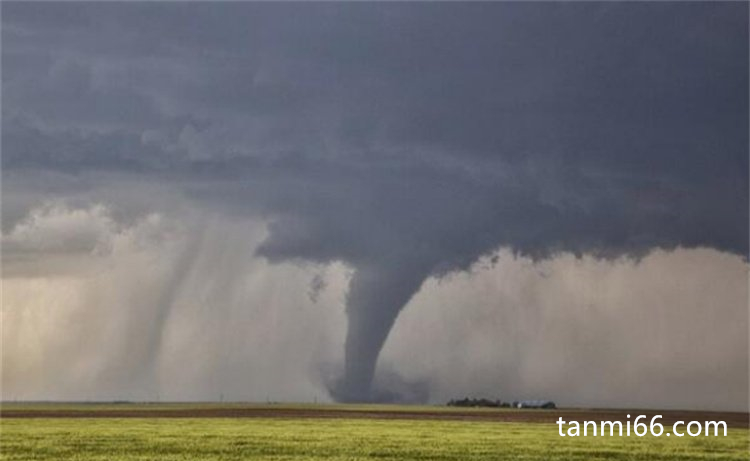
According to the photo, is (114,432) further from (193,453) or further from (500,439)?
→ (500,439)

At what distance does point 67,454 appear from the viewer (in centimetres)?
4981

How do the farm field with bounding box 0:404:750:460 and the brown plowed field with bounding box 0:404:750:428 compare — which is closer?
the farm field with bounding box 0:404:750:460

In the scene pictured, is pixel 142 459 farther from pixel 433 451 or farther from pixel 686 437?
pixel 686 437

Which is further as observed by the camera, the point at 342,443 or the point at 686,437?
the point at 686,437

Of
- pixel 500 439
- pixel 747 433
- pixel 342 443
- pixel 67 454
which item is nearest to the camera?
pixel 67 454

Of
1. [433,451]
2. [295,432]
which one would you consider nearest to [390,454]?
[433,451]

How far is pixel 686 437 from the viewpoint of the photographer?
2783 inches

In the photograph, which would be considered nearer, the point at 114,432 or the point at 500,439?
the point at 500,439

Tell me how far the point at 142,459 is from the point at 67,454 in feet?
20.0

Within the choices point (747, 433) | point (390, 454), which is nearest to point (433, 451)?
point (390, 454)

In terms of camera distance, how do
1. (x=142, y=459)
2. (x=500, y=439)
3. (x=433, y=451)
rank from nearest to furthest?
(x=142, y=459)
(x=433, y=451)
(x=500, y=439)

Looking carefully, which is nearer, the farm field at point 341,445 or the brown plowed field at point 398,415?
the farm field at point 341,445

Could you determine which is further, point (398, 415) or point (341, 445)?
point (398, 415)

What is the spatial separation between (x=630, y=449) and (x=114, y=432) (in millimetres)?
33117
